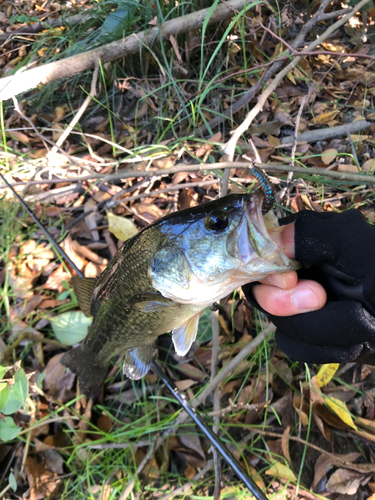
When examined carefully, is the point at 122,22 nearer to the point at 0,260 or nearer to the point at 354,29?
the point at 354,29

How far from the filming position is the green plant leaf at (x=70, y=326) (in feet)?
8.09

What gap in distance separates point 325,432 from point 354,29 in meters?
3.49

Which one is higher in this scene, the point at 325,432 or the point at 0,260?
the point at 0,260

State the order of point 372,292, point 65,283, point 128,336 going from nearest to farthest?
point 372,292, point 128,336, point 65,283

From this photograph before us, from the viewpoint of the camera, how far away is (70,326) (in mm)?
2494

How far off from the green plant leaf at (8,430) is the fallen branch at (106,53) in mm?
2363

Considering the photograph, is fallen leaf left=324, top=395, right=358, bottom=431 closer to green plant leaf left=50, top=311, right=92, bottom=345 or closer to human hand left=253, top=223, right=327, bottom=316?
human hand left=253, top=223, right=327, bottom=316

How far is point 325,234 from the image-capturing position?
4.26 feet

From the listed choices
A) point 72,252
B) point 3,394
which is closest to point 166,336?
point 72,252

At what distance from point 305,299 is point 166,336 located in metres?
1.47

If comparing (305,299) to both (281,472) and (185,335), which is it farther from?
(281,472)

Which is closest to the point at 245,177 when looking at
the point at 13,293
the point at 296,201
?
Result: the point at 296,201

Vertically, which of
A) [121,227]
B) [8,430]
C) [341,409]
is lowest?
[341,409]

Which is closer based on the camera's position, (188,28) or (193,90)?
(188,28)
